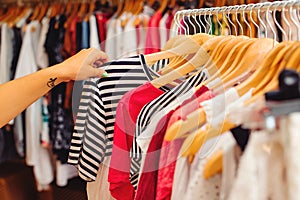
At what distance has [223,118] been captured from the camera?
59 cm

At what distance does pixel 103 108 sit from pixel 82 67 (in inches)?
4.2

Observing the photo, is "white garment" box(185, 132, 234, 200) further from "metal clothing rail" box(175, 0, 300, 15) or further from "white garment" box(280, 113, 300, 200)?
"metal clothing rail" box(175, 0, 300, 15)

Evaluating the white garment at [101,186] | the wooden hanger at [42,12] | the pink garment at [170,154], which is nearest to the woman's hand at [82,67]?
the white garment at [101,186]

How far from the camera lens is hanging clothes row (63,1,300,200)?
529 mm

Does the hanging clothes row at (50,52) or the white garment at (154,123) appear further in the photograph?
the hanging clothes row at (50,52)

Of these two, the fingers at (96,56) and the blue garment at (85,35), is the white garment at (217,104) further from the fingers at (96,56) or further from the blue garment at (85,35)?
the blue garment at (85,35)

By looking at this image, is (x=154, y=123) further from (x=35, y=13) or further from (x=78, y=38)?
(x=35, y=13)

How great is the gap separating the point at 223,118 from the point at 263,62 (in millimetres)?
140

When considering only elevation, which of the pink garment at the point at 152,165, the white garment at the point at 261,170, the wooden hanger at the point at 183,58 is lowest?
the pink garment at the point at 152,165

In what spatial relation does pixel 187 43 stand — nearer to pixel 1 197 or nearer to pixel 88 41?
pixel 88 41

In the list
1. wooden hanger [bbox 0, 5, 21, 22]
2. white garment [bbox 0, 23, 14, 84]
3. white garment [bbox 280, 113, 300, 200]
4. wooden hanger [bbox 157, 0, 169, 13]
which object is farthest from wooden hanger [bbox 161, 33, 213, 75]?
wooden hanger [bbox 0, 5, 21, 22]

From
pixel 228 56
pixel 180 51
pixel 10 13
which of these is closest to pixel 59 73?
pixel 180 51

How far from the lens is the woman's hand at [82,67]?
938mm

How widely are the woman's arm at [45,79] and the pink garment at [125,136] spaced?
0.10 m
